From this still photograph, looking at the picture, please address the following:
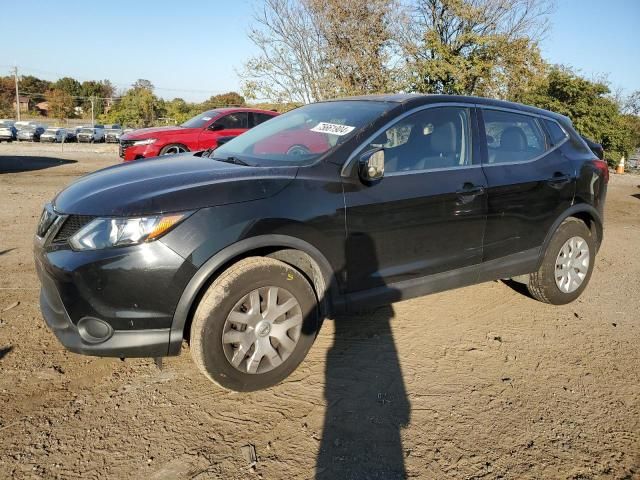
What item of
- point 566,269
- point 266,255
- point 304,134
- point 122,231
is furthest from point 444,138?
point 122,231

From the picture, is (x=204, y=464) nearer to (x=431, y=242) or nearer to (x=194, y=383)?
(x=194, y=383)

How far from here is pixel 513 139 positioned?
392 cm

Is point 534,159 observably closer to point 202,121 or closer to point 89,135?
point 202,121

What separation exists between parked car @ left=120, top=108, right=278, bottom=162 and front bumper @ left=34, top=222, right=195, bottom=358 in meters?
8.44

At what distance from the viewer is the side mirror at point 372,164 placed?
2947 millimetres

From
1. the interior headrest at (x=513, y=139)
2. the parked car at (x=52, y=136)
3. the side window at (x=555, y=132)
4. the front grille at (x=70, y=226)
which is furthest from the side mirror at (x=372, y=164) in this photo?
the parked car at (x=52, y=136)

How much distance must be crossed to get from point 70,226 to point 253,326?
3.60 feet

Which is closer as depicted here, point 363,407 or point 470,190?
point 363,407

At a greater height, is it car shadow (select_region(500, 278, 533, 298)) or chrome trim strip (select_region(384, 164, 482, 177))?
chrome trim strip (select_region(384, 164, 482, 177))

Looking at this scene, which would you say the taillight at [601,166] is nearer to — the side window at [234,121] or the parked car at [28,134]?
the side window at [234,121]

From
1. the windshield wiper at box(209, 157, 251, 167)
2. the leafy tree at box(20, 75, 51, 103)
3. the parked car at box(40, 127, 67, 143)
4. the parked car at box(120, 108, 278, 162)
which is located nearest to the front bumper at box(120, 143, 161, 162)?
the parked car at box(120, 108, 278, 162)

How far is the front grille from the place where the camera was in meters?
2.51

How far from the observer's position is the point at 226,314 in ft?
8.53

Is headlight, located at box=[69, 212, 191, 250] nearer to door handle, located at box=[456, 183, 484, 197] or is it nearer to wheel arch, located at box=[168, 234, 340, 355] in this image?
wheel arch, located at box=[168, 234, 340, 355]
